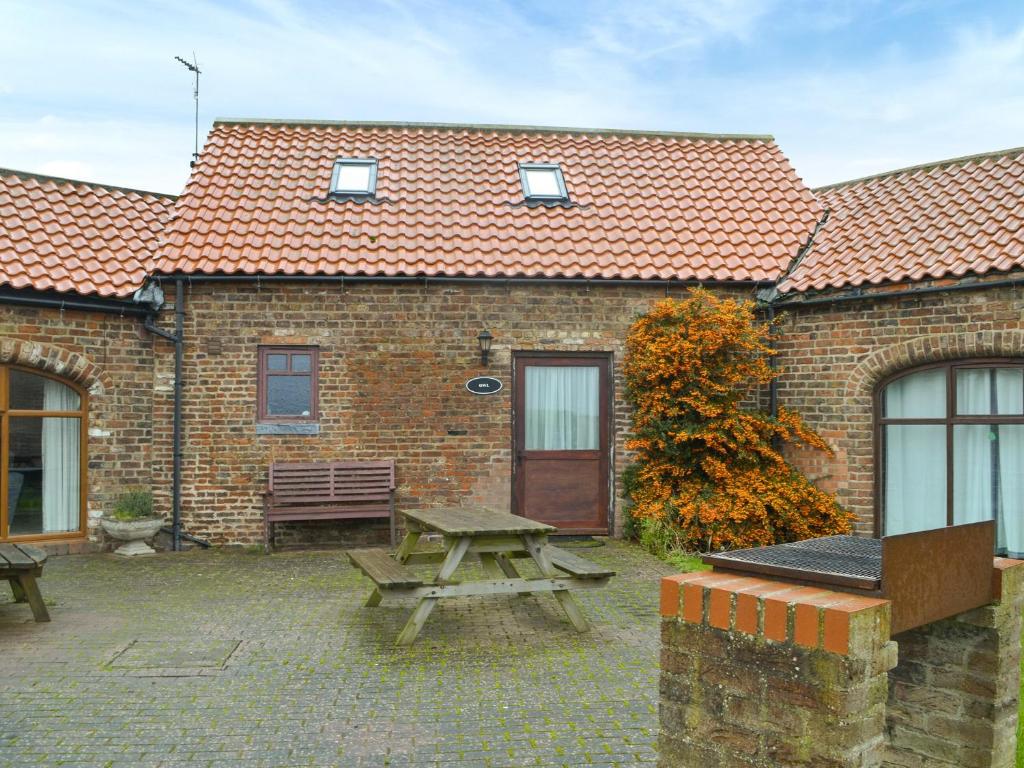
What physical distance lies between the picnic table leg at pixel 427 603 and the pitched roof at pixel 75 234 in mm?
6063

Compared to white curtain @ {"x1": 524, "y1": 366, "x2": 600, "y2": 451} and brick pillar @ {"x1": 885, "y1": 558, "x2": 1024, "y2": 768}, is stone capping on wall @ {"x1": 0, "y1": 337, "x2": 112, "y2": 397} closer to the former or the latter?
white curtain @ {"x1": 524, "y1": 366, "x2": 600, "y2": 451}

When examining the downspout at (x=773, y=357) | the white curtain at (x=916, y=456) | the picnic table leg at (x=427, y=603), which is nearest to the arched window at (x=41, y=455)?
the picnic table leg at (x=427, y=603)

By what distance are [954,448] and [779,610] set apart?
7.93 metres

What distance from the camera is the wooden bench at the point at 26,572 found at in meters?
6.69

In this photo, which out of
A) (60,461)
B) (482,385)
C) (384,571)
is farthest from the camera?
(482,385)

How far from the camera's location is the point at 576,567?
683cm

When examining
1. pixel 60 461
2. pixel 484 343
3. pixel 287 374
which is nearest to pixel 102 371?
pixel 60 461

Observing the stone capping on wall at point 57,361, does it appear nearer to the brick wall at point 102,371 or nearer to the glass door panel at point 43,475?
the brick wall at point 102,371

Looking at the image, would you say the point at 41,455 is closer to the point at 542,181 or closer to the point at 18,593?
the point at 18,593

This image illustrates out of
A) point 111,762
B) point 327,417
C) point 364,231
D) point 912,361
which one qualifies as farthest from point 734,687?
point 364,231

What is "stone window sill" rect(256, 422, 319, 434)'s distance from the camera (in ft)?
35.2

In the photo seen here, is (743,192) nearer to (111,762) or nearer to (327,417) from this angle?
(327,417)

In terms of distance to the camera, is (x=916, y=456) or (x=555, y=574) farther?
(x=916, y=456)

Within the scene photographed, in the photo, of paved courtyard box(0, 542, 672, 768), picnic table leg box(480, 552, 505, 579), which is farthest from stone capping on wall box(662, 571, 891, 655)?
picnic table leg box(480, 552, 505, 579)
